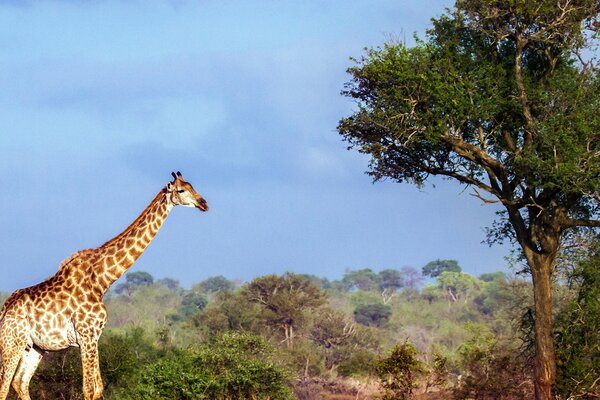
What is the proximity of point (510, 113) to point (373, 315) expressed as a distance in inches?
2314

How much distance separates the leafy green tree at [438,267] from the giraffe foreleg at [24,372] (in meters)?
110

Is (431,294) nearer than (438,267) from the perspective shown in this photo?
Yes

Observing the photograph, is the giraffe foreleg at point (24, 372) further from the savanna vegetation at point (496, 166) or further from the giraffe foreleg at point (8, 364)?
the savanna vegetation at point (496, 166)

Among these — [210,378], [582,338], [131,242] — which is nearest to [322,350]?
[582,338]

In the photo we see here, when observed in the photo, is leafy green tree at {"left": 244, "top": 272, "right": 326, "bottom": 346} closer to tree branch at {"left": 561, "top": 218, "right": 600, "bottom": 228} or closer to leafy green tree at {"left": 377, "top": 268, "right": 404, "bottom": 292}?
tree branch at {"left": 561, "top": 218, "right": 600, "bottom": 228}

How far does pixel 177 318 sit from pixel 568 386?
207ft

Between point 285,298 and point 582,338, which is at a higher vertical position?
point 285,298

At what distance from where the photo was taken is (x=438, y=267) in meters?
128

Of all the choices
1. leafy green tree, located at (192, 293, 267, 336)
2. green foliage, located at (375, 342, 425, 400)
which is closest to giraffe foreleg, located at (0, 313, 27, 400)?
green foliage, located at (375, 342, 425, 400)

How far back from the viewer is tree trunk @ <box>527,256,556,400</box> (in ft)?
73.0

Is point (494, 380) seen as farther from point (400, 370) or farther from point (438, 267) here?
point (438, 267)

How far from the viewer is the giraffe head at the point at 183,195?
1617 cm

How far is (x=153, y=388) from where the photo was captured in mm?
19375

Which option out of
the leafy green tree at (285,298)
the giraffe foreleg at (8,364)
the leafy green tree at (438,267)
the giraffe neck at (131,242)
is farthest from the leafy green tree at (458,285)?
the giraffe foreleg at (8,364)
